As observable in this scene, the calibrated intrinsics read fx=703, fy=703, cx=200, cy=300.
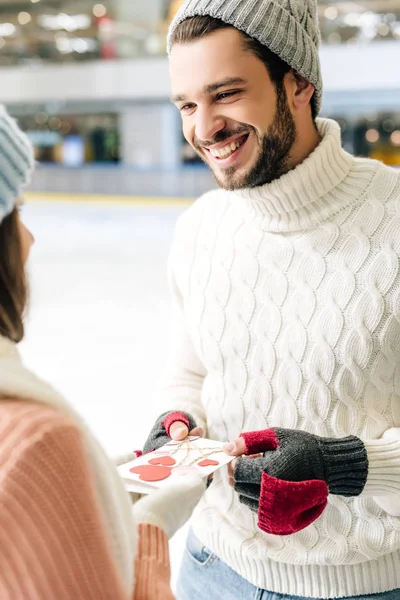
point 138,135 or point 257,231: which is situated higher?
point 257,231

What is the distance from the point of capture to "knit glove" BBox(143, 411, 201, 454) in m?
1.34

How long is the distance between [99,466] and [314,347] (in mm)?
618

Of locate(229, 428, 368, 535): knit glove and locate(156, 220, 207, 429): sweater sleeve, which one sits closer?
locate(229, 428, 368, 535): knit glove

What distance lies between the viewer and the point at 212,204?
1.60 meters

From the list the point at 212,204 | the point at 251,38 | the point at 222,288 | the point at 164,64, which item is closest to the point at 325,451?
the point at 222,288

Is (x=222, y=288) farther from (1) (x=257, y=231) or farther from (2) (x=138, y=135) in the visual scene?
(2) (x=138, y=135)

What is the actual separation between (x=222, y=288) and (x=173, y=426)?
30 centimetres

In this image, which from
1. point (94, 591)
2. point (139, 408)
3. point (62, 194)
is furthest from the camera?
point (62, 194)

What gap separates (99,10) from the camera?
16.9 meters

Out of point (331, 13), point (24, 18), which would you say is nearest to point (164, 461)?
point (331, 13)

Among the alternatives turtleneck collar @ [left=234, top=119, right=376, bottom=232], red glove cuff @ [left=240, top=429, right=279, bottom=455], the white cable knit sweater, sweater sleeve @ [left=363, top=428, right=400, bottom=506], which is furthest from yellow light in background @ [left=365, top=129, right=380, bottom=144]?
red glove cuff @ [left=240, top=429, right=279, bottom=455]

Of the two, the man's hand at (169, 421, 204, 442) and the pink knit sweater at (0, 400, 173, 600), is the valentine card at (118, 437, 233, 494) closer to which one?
the man's hand at (169, 421, 204, 442)

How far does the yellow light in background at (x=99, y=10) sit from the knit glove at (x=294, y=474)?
56.8ft

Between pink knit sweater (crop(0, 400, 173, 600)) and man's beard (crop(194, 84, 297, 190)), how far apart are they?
74 centimetres
